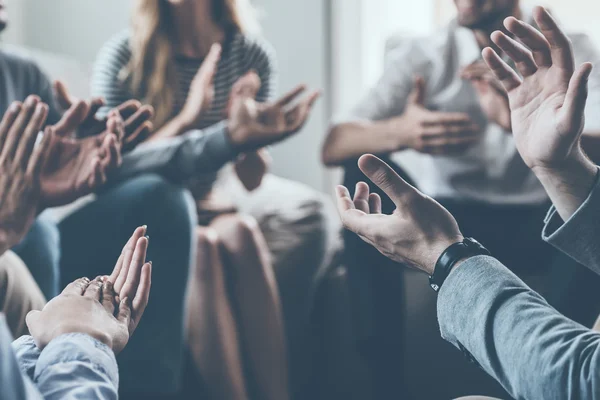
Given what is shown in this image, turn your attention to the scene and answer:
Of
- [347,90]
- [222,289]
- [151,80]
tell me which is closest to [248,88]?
[151,80]

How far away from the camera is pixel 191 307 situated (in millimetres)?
1130

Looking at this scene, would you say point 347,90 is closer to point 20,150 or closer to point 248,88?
point 248,88

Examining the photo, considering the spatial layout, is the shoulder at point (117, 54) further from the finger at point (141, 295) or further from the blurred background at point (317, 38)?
the finger at point (141, 295)

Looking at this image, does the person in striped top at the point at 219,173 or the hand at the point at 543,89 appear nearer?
the hand at the point at 543,89

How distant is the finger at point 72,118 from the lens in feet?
2.63

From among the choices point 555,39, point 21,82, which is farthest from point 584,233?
point 21,82

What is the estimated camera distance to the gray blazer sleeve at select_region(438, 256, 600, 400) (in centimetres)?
40

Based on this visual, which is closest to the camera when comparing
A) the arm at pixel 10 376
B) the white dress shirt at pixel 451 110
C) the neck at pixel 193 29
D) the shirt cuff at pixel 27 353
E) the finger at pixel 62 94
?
the arm at pixel 10 376

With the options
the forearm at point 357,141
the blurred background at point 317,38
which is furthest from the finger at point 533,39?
the blurred background at point 317,38

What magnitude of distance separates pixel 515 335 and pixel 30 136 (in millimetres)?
531

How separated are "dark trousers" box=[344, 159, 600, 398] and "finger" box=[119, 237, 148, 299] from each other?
18 cm

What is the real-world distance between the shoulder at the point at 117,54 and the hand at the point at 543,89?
871mm

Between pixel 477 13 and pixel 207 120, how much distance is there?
522 millimetres

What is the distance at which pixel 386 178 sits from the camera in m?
0.49
